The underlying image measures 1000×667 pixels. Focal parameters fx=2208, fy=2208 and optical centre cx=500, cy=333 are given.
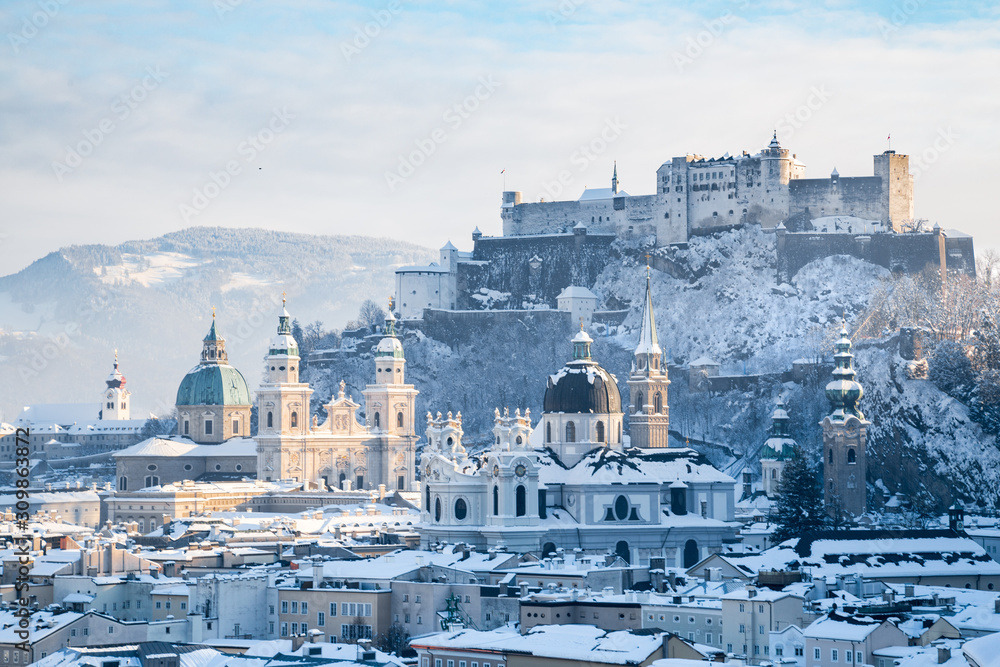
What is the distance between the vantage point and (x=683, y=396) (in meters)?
147

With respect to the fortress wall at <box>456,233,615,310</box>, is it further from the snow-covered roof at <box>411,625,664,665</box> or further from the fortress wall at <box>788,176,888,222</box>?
the snow-covered roof at <box>411,625,664,665</box>

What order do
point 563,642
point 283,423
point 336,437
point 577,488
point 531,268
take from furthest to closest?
point 531,268, point 336,437, point 283,423, point 577,488, point 563,642

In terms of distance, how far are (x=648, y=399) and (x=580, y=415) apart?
15297 millimetres

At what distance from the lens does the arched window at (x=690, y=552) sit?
103 metres

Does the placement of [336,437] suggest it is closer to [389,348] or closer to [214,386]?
[389,348]

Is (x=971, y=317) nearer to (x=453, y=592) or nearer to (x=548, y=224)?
(x=548, y=224)

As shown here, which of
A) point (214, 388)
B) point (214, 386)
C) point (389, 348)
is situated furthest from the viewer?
point (214, 386)

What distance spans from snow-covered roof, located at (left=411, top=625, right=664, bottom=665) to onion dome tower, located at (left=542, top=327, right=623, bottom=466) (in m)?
39.4

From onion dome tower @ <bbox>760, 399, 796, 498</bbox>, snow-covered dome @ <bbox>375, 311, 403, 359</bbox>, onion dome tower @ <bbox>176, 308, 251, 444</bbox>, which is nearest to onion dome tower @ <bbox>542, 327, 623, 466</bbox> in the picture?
onion dome tower @ <bbox>760, 399, 796, 498</bbox>

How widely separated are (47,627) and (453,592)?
14.8 meters

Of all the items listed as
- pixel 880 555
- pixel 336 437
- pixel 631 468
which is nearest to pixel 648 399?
pixel 631 468

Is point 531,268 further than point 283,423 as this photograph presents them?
Yes

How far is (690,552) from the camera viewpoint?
103938 mm

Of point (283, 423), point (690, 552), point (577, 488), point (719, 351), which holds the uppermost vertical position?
point (719, 351)
